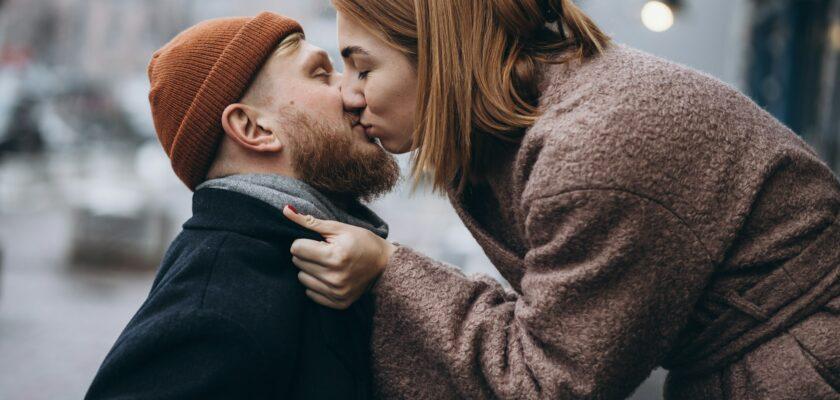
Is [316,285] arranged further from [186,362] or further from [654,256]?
[654,256]

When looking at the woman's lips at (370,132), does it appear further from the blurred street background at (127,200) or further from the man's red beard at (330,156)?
the blurred street background at (127,200)

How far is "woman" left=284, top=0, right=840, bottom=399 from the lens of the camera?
1.84 m

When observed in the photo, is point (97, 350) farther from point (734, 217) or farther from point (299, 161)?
point (734, 217)

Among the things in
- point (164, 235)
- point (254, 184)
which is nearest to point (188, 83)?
point (254, 184)

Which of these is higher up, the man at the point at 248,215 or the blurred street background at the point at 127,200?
the man at the point at 248,215


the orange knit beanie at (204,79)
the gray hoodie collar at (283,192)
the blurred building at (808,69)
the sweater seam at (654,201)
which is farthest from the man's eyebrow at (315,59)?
the blurred building at (808,69)

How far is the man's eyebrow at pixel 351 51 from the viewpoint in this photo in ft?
7.39

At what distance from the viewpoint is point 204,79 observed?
7.85ft

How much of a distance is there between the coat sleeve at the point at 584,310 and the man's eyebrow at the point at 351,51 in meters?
0.66

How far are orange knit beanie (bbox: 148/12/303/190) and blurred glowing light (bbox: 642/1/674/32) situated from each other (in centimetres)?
615

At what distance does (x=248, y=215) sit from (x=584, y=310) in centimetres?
89

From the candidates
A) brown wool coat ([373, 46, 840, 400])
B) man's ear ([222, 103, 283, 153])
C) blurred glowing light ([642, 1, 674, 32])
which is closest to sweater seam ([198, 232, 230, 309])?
man's ear ([222, 103, 283, 153])

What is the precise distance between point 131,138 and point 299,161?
25.1 meters

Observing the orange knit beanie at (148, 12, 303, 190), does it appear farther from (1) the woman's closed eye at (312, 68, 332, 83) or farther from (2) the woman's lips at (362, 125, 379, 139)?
(2) the woman's lips at (362, 125, 379, 139)
